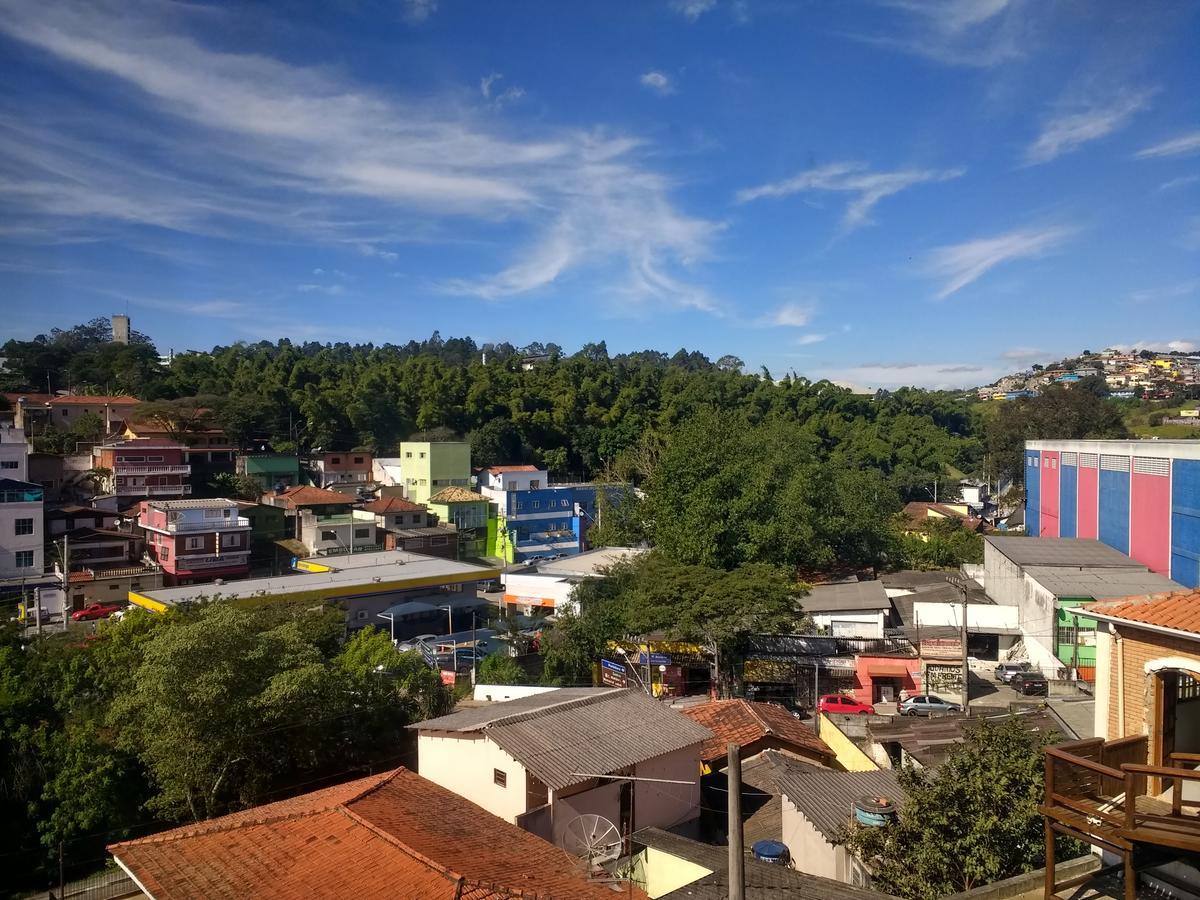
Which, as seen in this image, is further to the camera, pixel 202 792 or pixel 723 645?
pixel 723 645

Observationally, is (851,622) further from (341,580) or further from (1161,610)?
(1161,610)

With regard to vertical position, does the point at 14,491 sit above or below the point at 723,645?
above

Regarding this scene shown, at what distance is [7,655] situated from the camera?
12422mm

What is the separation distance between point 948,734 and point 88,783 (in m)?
10.8

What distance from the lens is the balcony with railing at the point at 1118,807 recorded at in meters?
3.67

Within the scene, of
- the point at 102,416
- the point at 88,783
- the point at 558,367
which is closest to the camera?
the point at 88,783

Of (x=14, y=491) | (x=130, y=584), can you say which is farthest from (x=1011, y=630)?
(x=14, y=491)

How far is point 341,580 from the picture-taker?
23641 mm

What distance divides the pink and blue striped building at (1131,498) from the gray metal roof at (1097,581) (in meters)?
0.80

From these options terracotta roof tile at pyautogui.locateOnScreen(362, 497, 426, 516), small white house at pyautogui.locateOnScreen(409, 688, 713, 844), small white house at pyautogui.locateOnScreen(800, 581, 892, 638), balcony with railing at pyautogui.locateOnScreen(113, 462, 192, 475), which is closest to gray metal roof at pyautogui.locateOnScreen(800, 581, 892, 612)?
small white house at pyautogui.locateOnScreen(800, 581, 892, 638)

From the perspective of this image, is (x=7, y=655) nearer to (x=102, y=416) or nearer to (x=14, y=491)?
(x=14, y=491)

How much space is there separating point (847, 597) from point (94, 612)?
20876 millimetres

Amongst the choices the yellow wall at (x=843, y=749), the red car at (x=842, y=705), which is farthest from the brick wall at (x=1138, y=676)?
the red car at (x=842, y=705)

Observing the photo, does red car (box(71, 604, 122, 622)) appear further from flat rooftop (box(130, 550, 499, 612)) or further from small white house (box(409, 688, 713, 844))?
small white house (box(409, 688, 713, 844))
